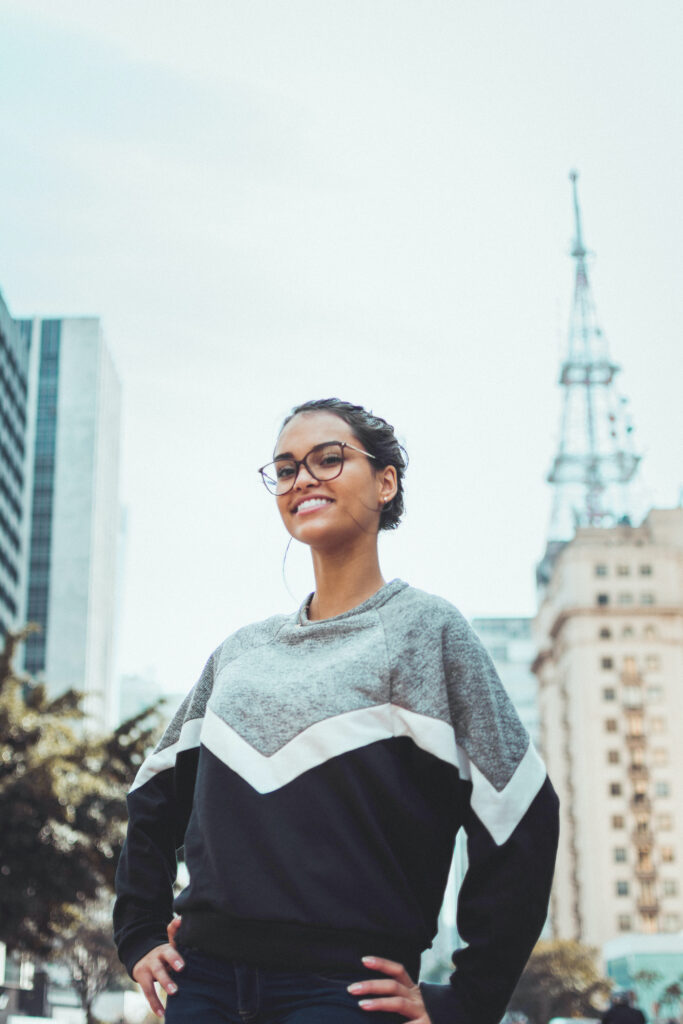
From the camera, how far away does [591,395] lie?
11319cm

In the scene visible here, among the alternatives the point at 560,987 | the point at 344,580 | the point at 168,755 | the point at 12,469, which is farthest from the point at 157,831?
the point at 12,469

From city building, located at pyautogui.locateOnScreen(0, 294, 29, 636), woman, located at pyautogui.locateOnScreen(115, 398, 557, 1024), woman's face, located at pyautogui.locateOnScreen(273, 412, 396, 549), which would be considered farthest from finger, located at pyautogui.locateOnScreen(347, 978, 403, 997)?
city building, located at pyautogui.locateOnScreen(0, 294, 29, 636)

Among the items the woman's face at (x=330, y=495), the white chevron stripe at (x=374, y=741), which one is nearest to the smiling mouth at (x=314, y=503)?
the woman's face at (x=330, y=495)

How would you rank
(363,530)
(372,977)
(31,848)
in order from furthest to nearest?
(31,848)
(363,530)
(372,977)

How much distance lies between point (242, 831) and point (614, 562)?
340 ft

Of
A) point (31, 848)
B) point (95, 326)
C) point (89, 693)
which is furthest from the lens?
point (95, 326)

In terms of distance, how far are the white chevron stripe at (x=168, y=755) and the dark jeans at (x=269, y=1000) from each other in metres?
0.60

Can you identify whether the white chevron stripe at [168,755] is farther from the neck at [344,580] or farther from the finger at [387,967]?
the finger at [387,967]

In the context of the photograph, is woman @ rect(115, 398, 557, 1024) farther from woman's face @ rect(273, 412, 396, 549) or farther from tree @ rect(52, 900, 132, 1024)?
tree @ rect(52, 900, 132, 1024)

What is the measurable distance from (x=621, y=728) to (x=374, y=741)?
101 m

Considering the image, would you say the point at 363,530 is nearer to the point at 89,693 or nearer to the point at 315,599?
the point at 315,599

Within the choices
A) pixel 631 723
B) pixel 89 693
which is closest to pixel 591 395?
pixel 631 723

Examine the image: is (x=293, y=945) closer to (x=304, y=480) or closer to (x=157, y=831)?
(x=157, y=831)

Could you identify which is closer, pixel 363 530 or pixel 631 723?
pixel 363 530
